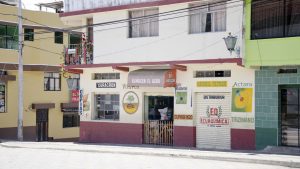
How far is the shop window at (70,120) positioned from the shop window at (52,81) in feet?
7.48

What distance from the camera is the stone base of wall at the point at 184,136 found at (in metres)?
20.6

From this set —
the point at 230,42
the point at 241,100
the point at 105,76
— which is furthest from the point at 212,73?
the point at 105,76

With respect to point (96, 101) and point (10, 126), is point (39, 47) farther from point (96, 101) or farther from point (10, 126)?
point (96, 101)

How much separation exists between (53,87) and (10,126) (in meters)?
4.59

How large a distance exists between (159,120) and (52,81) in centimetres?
1602

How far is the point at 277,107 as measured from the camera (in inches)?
725

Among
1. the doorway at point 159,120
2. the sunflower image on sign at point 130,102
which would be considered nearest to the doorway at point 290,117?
the doorway at point 159,120

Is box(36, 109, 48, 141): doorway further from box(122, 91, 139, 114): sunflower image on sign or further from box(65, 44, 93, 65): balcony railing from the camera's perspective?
box(122, 91, 139, 114): sunflower image on sign

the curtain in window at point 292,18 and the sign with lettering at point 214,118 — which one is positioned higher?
the curtain in window at point 292,18

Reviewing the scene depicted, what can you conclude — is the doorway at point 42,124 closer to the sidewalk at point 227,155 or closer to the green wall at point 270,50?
the sidewalk at point 227,155

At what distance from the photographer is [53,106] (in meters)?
35.5

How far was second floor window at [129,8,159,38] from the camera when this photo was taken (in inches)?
845

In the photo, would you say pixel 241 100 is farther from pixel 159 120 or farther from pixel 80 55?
pixel 80 55

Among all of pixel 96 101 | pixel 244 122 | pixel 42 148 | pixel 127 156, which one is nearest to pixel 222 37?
pixel 244 122
